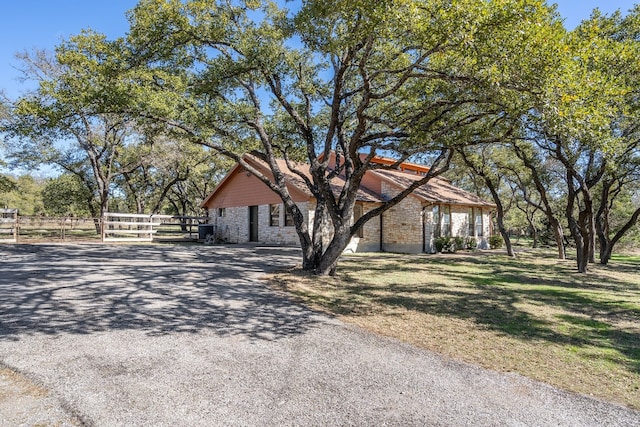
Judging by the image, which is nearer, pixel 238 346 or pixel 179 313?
pixel 238 346

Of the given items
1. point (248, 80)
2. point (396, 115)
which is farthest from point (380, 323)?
point (248, 80)

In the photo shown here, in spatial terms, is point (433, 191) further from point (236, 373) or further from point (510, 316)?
point (236, 373)

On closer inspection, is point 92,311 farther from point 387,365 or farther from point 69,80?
point 69,80

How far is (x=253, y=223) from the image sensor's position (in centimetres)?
2105

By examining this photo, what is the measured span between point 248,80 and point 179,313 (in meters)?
6.90

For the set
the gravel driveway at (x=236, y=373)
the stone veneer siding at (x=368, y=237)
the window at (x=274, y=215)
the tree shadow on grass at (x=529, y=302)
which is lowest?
the tree shadow on grass at (x=529, y=302)

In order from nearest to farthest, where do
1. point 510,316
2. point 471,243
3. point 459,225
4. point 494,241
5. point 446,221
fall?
point 510,316
point 446,221
point 459,225
point 471,243
point 494,241

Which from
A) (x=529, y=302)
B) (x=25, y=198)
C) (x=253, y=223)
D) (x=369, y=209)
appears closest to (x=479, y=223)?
(x=369, y=209)

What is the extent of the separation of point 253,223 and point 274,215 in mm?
1933

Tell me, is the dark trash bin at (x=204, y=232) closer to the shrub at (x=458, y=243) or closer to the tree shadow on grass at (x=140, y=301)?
the tree shadow on grass at (x=140, y=301)

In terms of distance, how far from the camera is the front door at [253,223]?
20.9 m

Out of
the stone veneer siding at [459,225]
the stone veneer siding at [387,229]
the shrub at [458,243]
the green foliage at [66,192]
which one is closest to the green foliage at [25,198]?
the green foliage at [66,192]

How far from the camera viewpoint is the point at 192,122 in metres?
8.63

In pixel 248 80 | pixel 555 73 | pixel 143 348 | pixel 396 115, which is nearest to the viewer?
pixel 143 348
